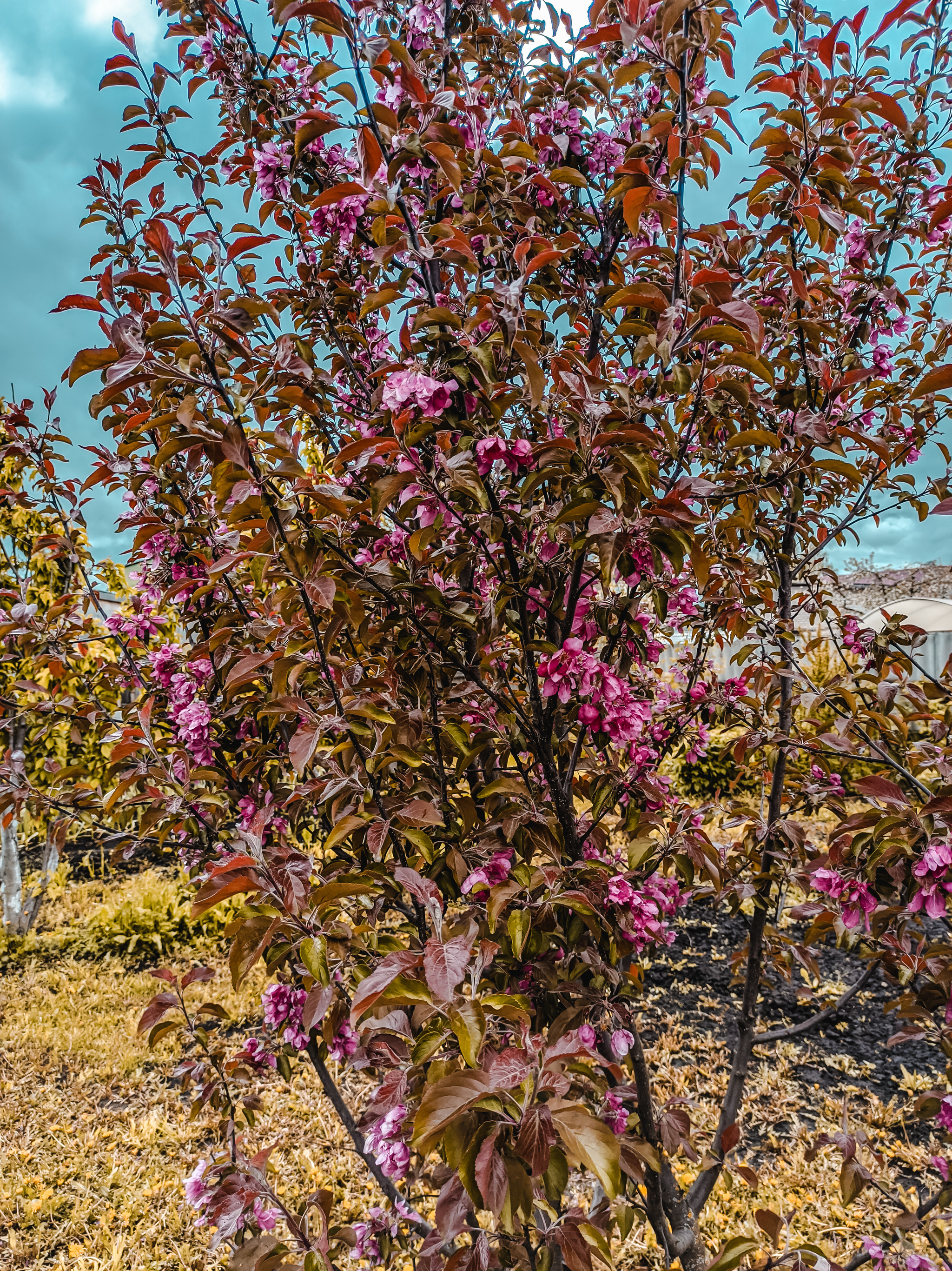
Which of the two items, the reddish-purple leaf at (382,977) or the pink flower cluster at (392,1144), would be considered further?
the pink flower cluster at (392,1144)

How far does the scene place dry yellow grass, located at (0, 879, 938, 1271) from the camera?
7.61 feet

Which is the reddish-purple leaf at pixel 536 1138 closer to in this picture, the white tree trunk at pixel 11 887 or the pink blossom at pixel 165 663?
the pink blossom at pixel 165 663

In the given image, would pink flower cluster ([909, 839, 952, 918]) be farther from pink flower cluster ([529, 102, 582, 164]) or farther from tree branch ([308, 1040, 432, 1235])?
pink flower cluster ([529, 102, 582, 164])

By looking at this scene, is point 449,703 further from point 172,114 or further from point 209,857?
point 172,114

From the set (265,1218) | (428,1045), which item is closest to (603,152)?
(428,1045)

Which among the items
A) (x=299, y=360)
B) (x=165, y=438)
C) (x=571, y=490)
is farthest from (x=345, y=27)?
(x=571, y=490)

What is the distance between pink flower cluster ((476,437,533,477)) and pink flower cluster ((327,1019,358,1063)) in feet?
3.88

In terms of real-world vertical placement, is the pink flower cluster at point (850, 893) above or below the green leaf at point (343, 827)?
below

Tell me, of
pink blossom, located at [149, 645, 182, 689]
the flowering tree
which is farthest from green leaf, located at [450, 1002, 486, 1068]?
pink blossom, located at [149, 645, 182, 689]

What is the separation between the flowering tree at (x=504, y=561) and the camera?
105cm

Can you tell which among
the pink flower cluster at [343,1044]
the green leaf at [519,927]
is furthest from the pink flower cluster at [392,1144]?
the green leaf at [519,927]

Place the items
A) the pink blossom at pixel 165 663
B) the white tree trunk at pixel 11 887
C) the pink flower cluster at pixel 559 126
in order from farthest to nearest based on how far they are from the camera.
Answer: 1. the white tree trunk at pixel 11 887
2. the pink blossom at pixel 165 663
3. the pink flower cluster at pixel 559 126

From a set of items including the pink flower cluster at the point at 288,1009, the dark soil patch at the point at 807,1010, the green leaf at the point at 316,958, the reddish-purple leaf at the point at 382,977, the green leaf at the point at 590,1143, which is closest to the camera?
the green leaf at the point at 590,1143

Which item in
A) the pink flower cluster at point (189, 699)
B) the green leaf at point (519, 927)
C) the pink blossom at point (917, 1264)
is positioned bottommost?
the pink blossom at point (917, 1264)
